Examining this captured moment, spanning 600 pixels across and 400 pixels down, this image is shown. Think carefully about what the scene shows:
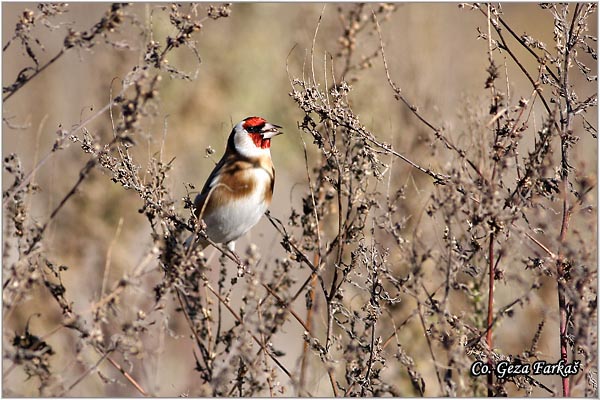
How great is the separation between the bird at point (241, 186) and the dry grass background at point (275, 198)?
Answer: 0.23m

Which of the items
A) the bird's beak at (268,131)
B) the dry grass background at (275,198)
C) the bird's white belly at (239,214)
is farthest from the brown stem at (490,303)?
the bird's beak at (268,131)

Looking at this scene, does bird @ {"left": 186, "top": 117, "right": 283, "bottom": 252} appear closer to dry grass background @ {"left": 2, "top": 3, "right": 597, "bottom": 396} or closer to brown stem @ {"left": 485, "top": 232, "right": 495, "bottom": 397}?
dry grass background @ {"left": 2, "top": 3, "right": 597, "bottom": 396}

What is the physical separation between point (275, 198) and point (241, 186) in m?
6.96

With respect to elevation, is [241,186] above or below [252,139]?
below

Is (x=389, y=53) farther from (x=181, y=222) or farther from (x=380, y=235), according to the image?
(x=181, y=222)

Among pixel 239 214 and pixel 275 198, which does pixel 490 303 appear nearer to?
pixel 239 214

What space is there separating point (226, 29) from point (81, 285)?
5.10 m

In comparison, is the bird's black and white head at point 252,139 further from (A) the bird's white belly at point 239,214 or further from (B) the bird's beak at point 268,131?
(A) the bird's white belly at point 239,214

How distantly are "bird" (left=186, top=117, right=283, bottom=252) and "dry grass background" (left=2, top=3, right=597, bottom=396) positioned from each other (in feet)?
0.77

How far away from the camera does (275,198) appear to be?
11.6 meters

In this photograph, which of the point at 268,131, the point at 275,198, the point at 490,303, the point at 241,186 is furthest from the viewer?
the point at 275,198

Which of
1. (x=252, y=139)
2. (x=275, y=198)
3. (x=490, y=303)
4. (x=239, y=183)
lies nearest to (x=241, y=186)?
(x=239, y=183)

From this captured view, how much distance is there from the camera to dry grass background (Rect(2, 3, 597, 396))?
287cm

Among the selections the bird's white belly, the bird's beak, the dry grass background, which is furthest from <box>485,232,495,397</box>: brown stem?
the bird's beak
